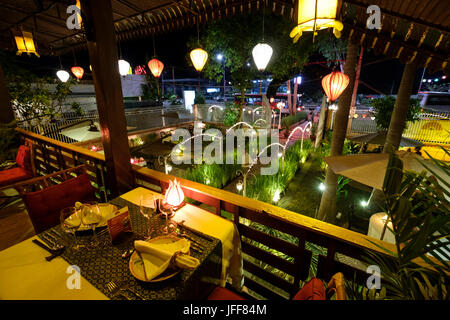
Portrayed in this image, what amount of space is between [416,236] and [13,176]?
5223 millimetres

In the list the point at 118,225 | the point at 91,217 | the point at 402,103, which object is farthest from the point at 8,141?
the point at 402,103

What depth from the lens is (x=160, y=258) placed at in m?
1.32

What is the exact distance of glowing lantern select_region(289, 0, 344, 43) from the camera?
1706mm

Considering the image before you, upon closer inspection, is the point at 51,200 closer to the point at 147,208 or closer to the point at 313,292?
the point at 147,208

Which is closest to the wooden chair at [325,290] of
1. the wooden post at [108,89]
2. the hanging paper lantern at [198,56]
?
the wooden post at [108,89]

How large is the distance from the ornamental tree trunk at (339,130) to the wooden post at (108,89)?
3.90 metres

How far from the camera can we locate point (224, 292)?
1.60 meters

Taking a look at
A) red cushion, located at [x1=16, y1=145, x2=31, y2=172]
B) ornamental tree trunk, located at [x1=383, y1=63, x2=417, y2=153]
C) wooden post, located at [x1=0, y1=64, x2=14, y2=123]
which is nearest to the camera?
red cushion, located at [x1=16, y1=145, x2=31, y2=172]

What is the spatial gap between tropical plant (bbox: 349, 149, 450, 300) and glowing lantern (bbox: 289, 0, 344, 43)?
1260mm

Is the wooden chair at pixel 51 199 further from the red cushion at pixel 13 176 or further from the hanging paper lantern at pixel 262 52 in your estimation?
the hanging paper lantern at pixel 262 52

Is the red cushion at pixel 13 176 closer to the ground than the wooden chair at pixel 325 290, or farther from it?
closer to the ground

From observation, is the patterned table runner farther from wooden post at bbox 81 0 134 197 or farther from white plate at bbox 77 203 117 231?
wooden post at bbox 81 0 134 197

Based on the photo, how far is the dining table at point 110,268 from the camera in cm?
118
